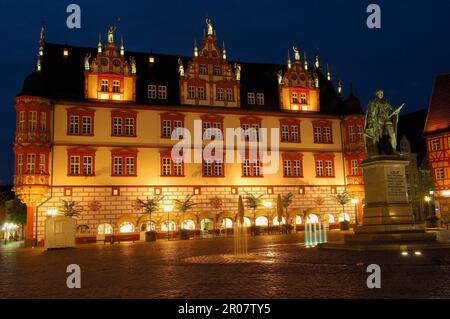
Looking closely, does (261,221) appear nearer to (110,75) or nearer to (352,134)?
Result: (352,134)

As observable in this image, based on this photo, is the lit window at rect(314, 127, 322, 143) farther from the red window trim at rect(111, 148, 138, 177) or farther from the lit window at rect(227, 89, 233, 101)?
the red window trim at rect(111, 148, 138, 177)

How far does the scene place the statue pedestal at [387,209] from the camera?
663 inches

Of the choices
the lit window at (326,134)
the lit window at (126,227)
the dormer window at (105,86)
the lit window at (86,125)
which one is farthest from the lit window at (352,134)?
the lit window at (86,125)

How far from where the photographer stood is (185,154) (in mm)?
39750

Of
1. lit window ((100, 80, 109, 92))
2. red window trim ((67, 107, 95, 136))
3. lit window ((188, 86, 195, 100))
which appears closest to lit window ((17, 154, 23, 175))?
red window trim ((67, 107, 95, 136))

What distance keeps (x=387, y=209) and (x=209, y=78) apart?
26939 mm

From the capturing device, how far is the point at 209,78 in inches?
1639

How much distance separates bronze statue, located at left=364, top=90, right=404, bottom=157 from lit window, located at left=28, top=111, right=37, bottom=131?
83.7 ft

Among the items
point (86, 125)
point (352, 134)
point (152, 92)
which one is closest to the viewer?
point (86, 125)

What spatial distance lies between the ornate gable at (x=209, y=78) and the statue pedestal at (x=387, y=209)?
981 inches

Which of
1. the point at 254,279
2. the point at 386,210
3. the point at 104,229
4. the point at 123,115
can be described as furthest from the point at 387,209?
the point at 123,115

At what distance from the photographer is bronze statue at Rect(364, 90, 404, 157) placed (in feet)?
58.9

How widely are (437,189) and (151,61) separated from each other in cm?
2829
